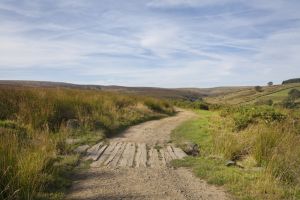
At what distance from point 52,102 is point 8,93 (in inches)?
59.0

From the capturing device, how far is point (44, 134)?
319 inches

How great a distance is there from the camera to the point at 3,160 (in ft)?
17.8

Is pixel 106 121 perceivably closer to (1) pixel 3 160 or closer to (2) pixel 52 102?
(2) pixel 52 102

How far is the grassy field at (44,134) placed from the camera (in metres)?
5.40

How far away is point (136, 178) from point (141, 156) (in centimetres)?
207

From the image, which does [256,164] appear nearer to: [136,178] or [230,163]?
[230,163]

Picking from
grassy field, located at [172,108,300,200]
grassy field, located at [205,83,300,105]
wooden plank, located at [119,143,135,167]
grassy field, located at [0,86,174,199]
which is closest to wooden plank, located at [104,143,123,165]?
wooden plank, located at [119,143,135,167]

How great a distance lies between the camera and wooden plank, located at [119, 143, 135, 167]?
27.1 feet

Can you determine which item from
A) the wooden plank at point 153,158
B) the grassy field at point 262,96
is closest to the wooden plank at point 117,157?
the wooden plank at point 153,158

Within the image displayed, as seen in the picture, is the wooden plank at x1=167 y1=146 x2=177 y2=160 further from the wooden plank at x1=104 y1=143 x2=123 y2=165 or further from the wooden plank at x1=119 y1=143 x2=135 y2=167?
the wooden plank at x1=104 y1=143 x2=123 y2=165

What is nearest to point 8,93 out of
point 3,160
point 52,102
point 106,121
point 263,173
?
point 52,102

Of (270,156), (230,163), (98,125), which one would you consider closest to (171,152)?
(230,163)

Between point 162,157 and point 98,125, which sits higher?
point 98,125

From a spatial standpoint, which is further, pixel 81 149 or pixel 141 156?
pixel 81 149
